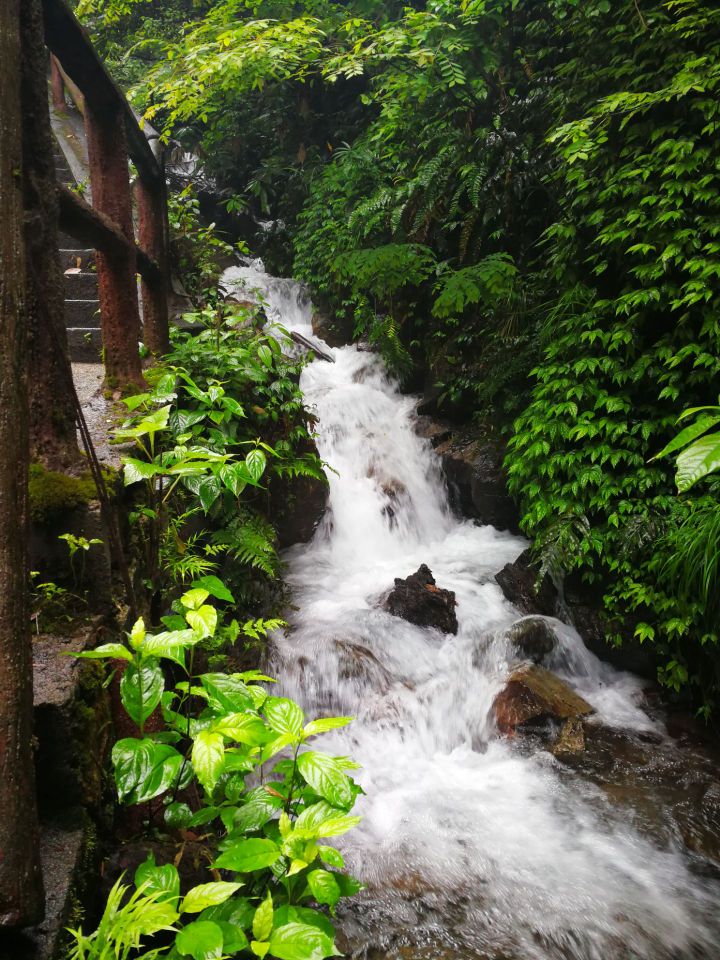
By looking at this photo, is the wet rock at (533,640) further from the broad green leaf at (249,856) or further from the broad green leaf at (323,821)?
the broad green leaf at (249,856)

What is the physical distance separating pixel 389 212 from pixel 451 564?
217 inches

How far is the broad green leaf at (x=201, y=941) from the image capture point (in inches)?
47.4

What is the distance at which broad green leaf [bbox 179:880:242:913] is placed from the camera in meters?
1.28

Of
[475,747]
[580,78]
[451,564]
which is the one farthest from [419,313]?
[475,747]

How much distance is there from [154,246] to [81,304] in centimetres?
118

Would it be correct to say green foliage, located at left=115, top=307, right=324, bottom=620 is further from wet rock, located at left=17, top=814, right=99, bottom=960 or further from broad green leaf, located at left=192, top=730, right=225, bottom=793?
wet rock, located at left=17, top=814, right=99, bottom=960

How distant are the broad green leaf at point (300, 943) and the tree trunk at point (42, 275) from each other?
1.61 metres

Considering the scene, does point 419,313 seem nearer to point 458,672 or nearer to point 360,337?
point 360,337

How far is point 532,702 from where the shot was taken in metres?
4.29

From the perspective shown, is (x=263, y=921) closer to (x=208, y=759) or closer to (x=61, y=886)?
(x=208, y=759)

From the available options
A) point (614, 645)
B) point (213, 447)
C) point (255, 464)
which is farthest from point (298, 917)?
point (614, 645)

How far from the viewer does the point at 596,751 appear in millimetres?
4039

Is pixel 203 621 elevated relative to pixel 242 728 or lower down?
elevated

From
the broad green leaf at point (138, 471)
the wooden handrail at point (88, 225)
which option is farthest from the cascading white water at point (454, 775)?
the wooden handrail at point (88, 225)
